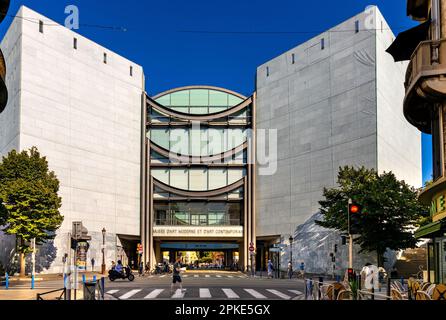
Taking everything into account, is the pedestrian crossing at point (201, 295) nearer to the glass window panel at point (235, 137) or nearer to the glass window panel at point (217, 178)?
the glass window panel at point (217, 178)

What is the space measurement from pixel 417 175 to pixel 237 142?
2683 centimetres

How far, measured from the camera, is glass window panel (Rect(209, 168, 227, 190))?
82688 mm

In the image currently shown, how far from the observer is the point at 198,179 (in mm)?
82875

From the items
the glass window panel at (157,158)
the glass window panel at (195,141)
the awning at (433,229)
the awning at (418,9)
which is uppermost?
the glass window panel at (195,141)

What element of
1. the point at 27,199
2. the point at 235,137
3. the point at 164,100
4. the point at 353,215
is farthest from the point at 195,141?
the point at 353,215

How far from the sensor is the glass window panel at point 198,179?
271ft

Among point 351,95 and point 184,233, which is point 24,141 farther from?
point 351,95

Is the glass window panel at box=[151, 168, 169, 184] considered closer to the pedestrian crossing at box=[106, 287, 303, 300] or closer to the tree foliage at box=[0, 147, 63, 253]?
→ the tree foliage at box=[0, 147, 63, 253]

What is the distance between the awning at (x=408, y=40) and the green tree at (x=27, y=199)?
35818mm

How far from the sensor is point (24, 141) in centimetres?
5928

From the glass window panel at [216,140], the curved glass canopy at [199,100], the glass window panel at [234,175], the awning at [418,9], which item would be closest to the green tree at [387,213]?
the awning at [418,9]

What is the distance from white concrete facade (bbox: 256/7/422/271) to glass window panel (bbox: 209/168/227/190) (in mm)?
6832

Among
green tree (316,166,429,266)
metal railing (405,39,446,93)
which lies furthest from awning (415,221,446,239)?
green tree (316,166,429,266)
